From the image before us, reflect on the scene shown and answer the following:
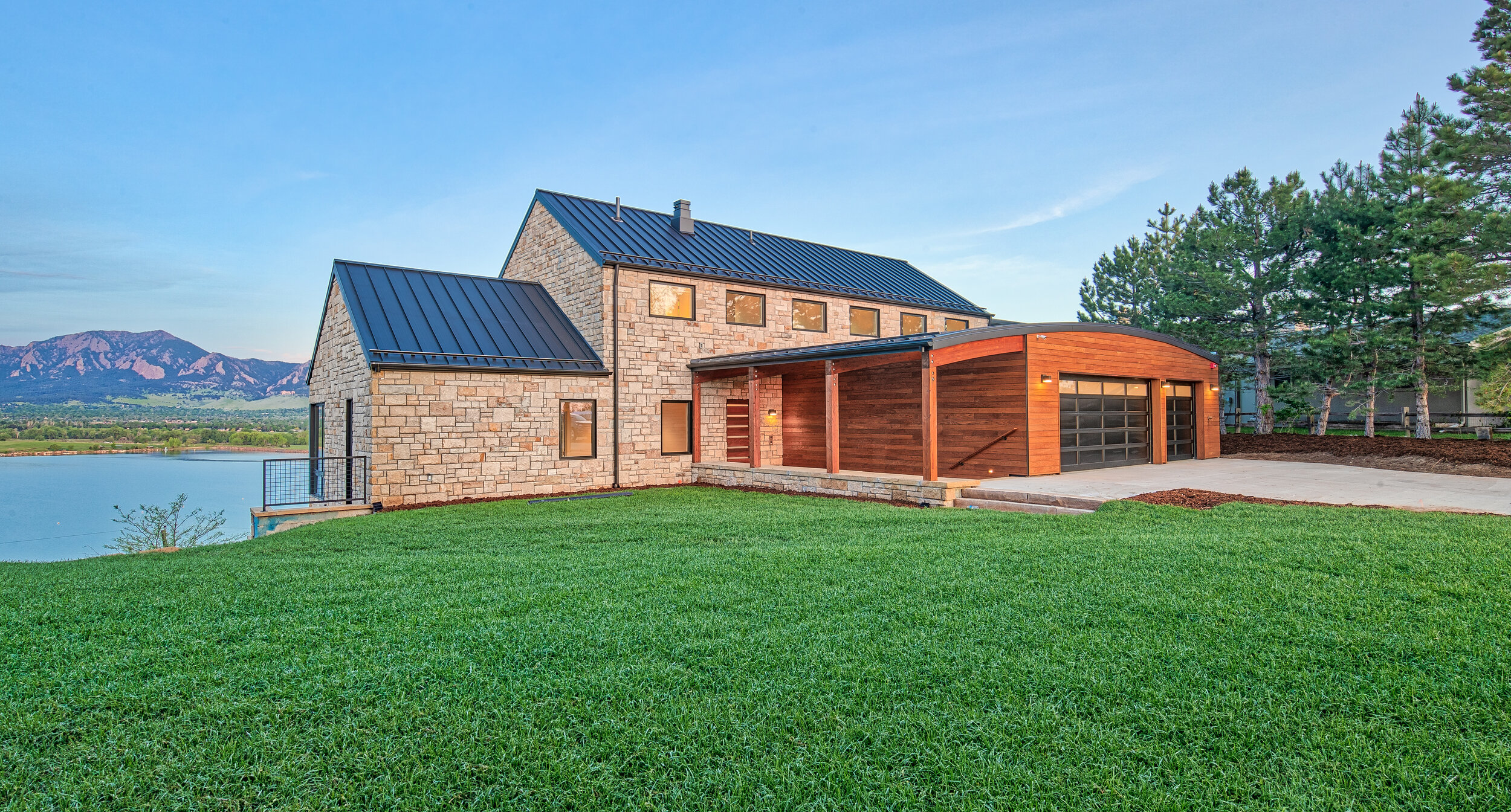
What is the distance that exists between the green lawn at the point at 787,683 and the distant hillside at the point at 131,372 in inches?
2077

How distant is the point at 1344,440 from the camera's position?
57.1 ft

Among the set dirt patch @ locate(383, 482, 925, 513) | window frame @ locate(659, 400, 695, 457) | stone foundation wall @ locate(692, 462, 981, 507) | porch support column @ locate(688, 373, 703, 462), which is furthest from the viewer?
porch support column @ locate(688, 373, 703, 462)

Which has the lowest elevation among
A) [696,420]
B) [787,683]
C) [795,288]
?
[787,683]

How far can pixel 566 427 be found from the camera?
13.8 meters

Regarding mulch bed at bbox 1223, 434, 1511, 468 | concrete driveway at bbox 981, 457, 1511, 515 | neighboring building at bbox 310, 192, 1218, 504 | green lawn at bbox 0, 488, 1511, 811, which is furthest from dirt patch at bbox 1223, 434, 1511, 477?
green lawn at bbox 0, 488, 1511, 811

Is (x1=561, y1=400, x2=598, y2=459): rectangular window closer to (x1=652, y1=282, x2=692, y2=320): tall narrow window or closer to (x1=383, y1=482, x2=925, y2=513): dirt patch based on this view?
(x1=383, y1=482, x2=925, y2=513): dirt patch

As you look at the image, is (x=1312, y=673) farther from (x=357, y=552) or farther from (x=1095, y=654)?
(x=357, y=552)

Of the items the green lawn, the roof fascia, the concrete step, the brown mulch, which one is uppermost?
the roof fascia

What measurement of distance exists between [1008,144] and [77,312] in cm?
3657

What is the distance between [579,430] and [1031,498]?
356 inches

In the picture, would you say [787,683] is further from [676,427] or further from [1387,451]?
[1387,451]

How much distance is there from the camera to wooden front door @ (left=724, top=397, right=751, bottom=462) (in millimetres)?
15859

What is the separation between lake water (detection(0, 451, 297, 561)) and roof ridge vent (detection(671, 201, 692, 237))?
10.7 meters

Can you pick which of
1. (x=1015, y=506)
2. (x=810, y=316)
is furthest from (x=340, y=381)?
(x=1015, y=506)
